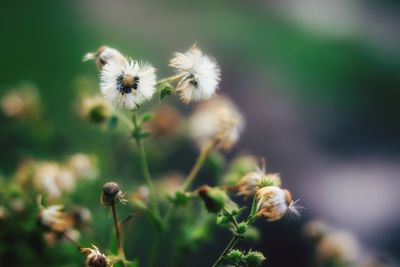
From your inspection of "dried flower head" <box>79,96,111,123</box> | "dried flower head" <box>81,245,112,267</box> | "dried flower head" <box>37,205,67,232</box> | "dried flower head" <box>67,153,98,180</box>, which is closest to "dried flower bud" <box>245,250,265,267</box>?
"dried flower head" <box>81,245,112,267</box>

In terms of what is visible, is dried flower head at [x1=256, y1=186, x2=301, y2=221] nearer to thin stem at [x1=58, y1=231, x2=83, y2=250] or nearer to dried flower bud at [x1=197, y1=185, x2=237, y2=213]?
dried flower bud at [x1=197, y1=185, x2=237, y2=213]

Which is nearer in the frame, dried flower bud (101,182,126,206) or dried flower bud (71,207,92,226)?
dried flower bud (101,182,126,206)

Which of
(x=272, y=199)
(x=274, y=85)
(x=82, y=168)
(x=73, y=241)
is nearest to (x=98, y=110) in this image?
(x=82, y=168)

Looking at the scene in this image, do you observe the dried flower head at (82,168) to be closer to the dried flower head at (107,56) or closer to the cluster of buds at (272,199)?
the dried flower head at (107,56)

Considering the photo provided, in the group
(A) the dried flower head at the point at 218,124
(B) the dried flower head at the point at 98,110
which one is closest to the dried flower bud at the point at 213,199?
(A) the dried flower head at the point at 218,124

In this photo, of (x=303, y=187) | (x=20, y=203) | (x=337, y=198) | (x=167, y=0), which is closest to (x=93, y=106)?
A: (x=20, y=203)

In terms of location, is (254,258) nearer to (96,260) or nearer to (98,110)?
(96,260)
